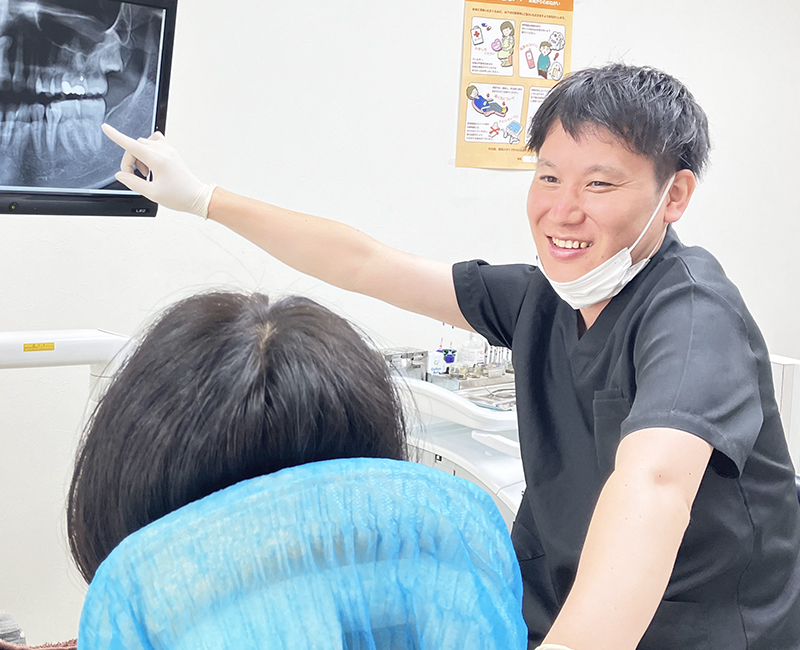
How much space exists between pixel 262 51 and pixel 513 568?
191cm

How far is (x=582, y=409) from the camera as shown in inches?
50.9

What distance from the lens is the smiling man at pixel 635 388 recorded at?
0.94 meters

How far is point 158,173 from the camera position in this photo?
59.6 inches

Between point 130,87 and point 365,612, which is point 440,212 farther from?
point 365,612

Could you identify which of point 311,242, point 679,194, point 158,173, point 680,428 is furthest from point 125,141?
point 680,428

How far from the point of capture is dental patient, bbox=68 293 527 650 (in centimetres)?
57

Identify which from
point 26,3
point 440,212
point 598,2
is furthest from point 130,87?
point 598,2

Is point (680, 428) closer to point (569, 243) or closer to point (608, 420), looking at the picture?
point (608, 420)

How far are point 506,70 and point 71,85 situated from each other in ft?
5.31

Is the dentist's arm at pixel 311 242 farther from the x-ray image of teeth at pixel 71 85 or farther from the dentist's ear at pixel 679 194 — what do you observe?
the dentist's ear at pixel 679 194

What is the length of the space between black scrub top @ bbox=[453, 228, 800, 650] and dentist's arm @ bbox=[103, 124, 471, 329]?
0.19m

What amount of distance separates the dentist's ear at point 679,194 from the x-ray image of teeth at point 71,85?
931mm

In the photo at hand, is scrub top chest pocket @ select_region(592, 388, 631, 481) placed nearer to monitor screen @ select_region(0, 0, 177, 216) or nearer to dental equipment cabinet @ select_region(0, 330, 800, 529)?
dental equipment cabinet @ select_region(0, 330, 800, 529)

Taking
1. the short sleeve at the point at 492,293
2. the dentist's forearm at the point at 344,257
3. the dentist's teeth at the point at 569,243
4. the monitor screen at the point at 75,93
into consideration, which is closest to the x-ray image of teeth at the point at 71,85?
the monitor screen at the point at 75,93
